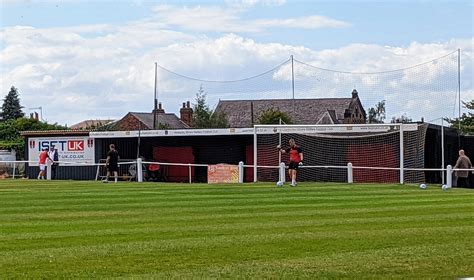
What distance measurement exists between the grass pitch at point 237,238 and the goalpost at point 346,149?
16.2 metres

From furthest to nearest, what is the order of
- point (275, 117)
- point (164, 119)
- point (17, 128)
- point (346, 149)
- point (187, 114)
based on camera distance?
point (17, 128) < point (164, 119) < point (187, 114) < point (275, 117) < point (346, 149)

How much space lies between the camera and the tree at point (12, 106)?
11551cm

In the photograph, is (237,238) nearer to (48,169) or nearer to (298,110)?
(48,169)

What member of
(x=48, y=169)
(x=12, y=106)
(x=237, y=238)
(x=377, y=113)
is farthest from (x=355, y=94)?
(x=12, y=106)

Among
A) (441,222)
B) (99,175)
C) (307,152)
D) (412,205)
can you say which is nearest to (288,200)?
(412,205)

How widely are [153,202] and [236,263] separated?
37.6 feet

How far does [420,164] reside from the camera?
127ft

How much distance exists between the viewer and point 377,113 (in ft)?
163

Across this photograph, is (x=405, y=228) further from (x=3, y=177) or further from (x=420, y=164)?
(x=3, y=177)

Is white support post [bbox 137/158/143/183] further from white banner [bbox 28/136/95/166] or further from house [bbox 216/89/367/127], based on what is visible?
house [bbox 216/89/367/127]

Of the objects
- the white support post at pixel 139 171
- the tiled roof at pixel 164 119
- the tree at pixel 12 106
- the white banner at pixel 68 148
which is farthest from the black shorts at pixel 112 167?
the tree at pixel 12 106

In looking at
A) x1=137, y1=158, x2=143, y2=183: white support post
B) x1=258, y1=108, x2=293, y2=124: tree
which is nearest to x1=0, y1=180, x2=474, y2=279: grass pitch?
x1=137, y1=158, x2=143, y2=183: white support post

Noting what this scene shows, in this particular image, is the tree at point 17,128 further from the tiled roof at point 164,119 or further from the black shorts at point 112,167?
the black shorts at point 112,167

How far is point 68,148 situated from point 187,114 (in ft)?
66.3
